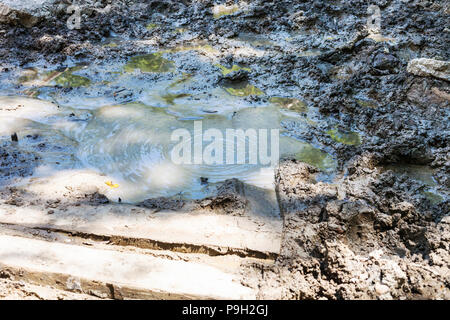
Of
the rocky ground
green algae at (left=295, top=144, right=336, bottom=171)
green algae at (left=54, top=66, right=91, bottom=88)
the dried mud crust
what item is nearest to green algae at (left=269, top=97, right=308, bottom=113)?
the rocky ground

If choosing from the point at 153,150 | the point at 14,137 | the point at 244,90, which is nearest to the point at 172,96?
the point at 244,90

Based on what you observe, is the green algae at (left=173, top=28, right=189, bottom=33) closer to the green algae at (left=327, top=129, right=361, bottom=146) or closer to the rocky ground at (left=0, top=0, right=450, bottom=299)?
the rocky ground at (left=0, top=0, right=450, bottom=299)

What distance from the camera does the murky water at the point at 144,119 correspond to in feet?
13.3

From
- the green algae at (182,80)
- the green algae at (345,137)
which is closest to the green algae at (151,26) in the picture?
the green algae at (182,80)

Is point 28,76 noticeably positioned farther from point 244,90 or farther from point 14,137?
point 244,90

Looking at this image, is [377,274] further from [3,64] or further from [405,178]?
[3,64]

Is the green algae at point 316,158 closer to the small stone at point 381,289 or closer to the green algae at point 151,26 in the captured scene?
the small stone at point 381,289

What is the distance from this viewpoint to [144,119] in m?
5.00

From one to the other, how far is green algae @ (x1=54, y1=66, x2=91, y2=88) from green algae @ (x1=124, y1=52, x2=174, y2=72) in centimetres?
67

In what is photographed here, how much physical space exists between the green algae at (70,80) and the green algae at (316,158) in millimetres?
3412

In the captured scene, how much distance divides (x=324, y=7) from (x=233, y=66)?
259cm

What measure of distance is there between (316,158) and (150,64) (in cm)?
342
